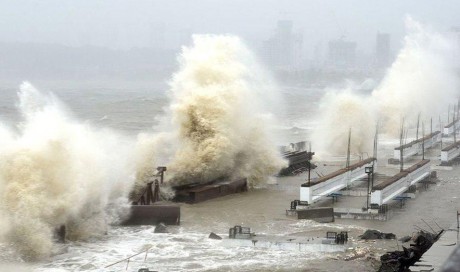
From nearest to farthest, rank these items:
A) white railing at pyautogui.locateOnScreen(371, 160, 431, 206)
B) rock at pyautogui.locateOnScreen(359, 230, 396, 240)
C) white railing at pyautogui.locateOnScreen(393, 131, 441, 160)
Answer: rock at pyautogui.locateOnScreen(359, 230, 396, 240), white railing at pyautogui.locateOnScreen(371, 160, 431, 206), white railing at pyautogui.locateOnScreen(393, 131, 441, 160)

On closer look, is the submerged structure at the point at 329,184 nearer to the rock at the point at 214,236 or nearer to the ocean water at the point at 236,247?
Result: the ocean water at the point at 236,247

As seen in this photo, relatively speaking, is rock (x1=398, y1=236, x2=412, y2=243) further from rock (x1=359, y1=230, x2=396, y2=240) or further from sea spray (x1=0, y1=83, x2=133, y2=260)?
sea spray (x1=0, y1=83, x2=133, y2=260)

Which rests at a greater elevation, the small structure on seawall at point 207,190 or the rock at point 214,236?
the small structure on seawall at point 207,190

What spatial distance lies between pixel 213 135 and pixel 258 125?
2515 millimetres

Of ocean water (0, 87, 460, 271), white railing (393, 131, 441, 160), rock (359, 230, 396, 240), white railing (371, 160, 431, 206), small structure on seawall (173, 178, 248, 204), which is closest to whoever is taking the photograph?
ocean water (0, 87, 460, 271)

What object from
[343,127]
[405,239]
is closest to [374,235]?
[405,239]

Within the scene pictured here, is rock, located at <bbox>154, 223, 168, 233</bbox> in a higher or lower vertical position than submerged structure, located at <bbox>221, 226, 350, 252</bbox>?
higher

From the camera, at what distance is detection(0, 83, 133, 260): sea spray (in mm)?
13586

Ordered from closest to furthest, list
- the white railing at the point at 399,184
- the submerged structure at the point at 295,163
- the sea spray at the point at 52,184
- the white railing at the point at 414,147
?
the sea spray at the point at 52,184
the white railing at the point at 399,184
the submerged structure at the point at 295,163
the white railing at the point at 414,147

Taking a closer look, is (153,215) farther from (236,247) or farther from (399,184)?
(399,184)

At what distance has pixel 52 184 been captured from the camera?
49.1 ft

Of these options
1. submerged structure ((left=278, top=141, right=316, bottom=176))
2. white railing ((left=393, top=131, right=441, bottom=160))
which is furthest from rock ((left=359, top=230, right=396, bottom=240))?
white railing ((left=393, top=131, right=441, bottom=160))

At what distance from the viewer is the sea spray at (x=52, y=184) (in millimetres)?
13586

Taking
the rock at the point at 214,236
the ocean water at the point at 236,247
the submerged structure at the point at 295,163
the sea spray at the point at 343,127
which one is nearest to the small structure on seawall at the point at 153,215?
the ocean water at the point at 236,247
